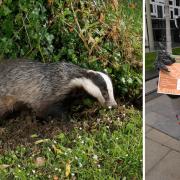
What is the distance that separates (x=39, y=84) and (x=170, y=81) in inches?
45.5

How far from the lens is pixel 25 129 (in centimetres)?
253

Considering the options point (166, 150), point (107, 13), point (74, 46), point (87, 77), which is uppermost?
point (107, 13)

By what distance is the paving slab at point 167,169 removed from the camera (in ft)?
5.88

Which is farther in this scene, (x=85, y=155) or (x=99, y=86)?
(x=99, y=86)

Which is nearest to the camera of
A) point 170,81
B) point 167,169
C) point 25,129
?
point 170,81

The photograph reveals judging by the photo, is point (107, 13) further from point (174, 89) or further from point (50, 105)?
point (174, 89)

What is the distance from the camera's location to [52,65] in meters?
2.67

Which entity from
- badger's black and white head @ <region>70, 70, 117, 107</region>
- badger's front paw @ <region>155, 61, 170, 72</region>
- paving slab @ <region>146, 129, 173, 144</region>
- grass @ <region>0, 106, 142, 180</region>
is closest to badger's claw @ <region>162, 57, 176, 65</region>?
badger's front paw @ <region>155, 61, 170, 72</region>

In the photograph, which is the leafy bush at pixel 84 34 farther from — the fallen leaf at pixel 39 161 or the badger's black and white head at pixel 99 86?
the fallen leaf at pixel 39 161

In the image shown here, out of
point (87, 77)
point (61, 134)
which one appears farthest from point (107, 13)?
point (61, 134)

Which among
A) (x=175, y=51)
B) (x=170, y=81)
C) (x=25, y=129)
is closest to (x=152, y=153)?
(x=170, y=81)

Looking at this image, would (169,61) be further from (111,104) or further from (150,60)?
(111,104)

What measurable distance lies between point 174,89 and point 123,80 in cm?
95

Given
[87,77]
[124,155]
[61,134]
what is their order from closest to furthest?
1. [124,155]
2. [61,134]
3. [87,77]
